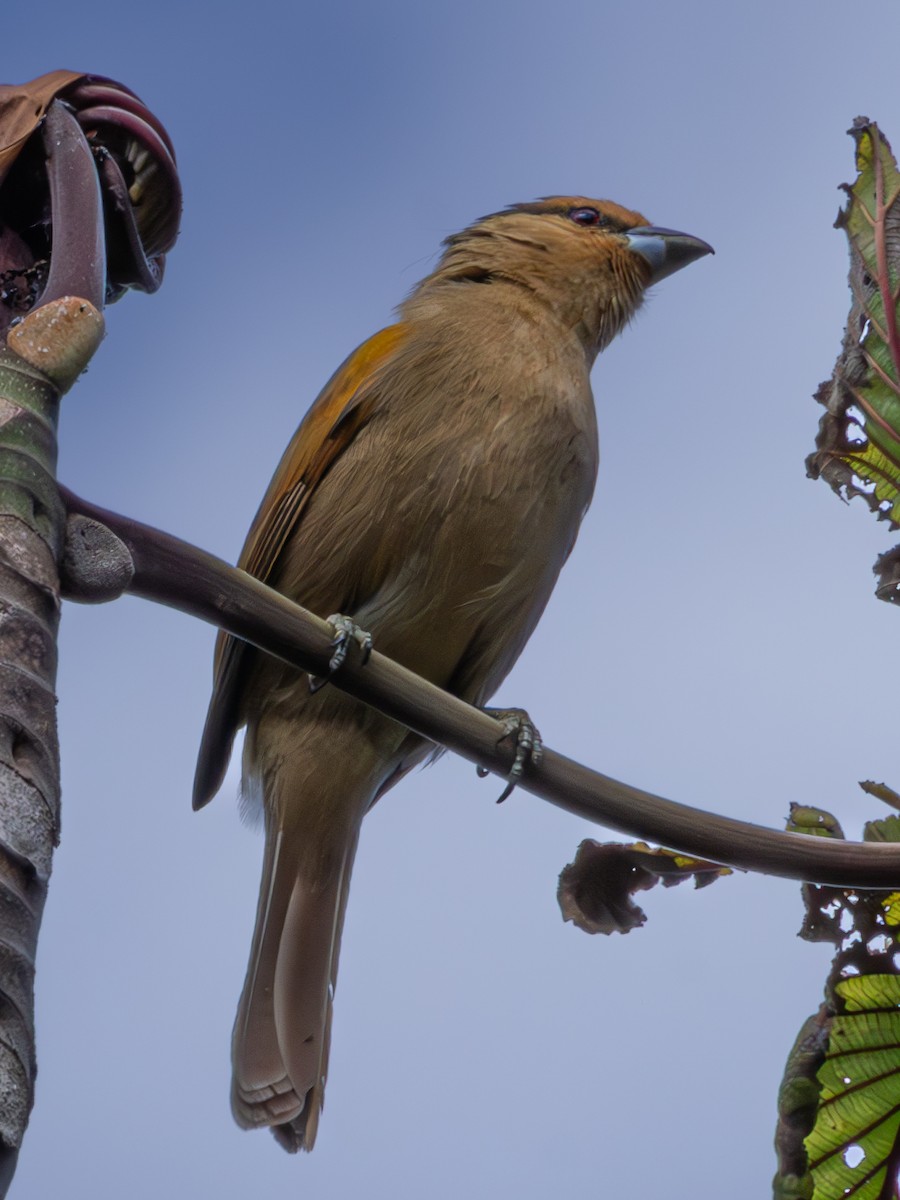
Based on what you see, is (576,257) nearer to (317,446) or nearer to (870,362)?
(317,446)

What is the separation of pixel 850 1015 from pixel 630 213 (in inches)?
103

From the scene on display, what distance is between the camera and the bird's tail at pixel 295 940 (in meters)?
2.93

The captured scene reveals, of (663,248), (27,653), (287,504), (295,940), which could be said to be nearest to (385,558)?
Result: (287,504)

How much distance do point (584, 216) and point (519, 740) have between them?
6.91 feet

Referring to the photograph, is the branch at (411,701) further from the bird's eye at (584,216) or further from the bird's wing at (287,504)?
the bird's eye at (584,216)

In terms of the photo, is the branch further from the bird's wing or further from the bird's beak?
the bird's beak

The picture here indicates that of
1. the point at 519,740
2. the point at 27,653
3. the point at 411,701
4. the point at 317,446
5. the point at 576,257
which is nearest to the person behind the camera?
the point at 27,653

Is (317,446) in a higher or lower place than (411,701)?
higher

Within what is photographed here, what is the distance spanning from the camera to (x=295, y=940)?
334 centimetres

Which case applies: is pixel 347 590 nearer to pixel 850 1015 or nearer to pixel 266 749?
pixel 266 749

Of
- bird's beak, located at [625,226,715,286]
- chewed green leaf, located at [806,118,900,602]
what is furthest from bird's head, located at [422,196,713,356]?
chewed green leaf, located at [806,118,900,602]

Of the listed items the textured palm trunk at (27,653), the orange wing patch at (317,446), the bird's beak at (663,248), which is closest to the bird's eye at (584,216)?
the bird's beak at (663,248)

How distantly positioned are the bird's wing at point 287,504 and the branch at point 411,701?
4.40 feet

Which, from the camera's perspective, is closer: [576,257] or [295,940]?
[295,940]
